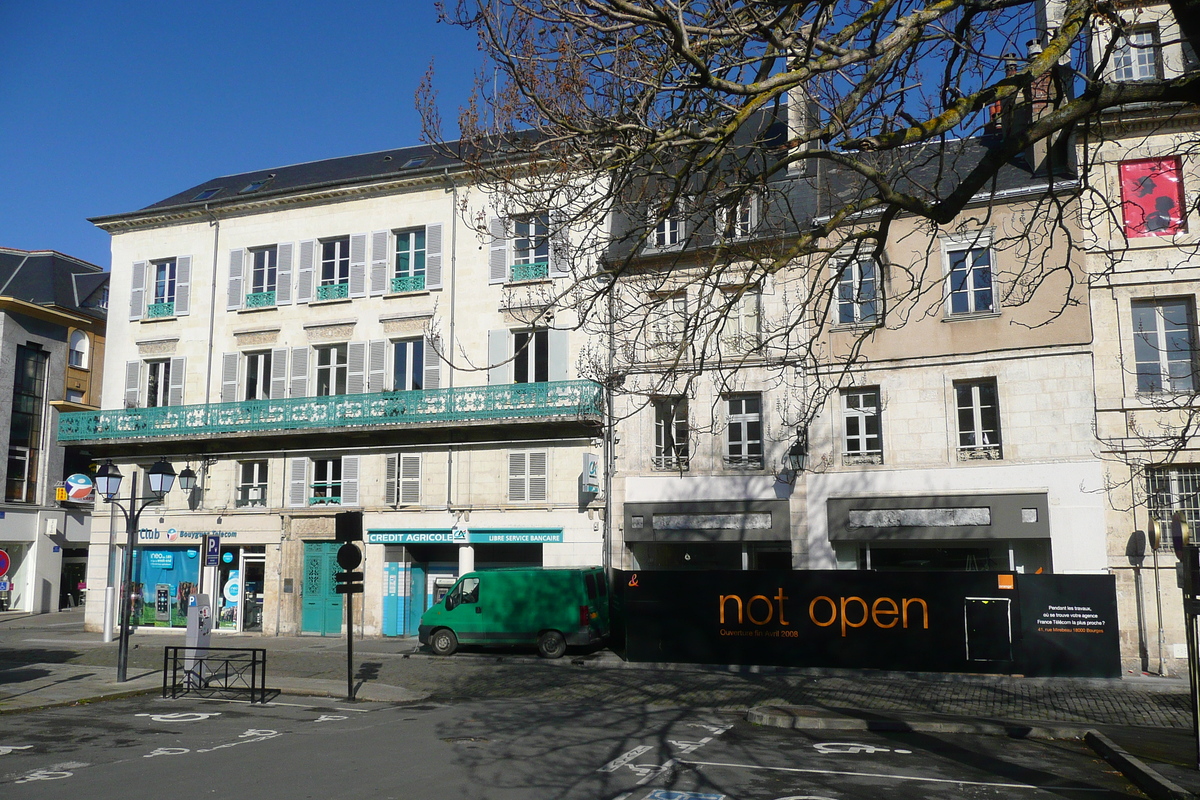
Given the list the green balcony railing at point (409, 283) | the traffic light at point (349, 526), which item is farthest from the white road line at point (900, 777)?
the green balcony railing at point (409, 283)

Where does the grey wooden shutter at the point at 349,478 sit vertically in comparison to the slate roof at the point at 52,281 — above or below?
below

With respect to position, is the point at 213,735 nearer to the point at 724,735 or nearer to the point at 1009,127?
the point at 724,735

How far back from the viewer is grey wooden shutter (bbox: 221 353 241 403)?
94.9ft

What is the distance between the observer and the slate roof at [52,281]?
40.8 m

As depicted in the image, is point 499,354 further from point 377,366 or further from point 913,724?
point 913,724

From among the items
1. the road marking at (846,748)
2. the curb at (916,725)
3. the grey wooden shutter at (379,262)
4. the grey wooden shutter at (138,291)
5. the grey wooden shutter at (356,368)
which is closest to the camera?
the road marking at (846,748)

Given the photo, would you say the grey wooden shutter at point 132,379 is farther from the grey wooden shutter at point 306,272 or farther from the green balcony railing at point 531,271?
the green balcony railing at point 531,271

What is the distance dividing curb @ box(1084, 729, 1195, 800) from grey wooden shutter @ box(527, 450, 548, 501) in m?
15.8

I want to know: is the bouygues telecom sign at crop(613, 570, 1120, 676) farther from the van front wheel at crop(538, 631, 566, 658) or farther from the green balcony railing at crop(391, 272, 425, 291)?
the green balcony railing at crop(391, 272, 425, 291)

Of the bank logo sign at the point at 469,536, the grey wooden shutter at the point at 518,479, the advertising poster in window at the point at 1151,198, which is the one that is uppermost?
the advertising poster in window at the point at 1151,198

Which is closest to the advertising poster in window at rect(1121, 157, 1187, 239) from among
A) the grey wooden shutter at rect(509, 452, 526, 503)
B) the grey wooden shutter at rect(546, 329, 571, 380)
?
the grey wooden shutter at rect(546, 329, 571, 380)

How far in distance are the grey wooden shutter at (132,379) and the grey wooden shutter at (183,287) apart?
7.10ft

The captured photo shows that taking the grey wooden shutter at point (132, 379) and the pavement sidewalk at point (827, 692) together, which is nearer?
the pavement sidewalk at point (827, 692)

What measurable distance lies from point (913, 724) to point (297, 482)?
2014cm
